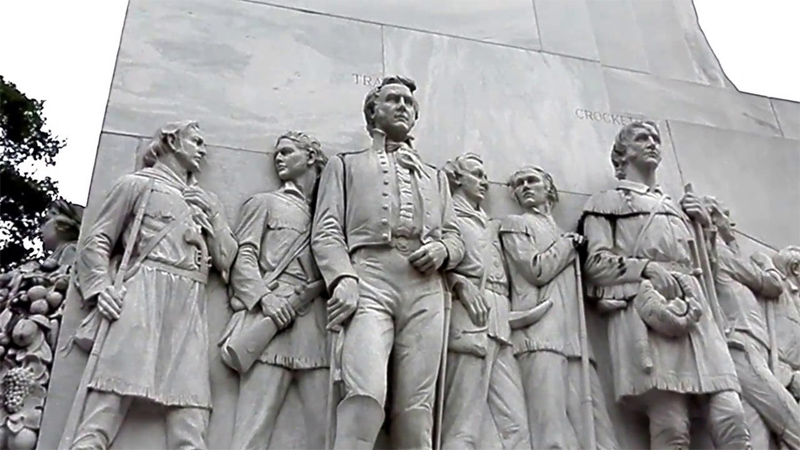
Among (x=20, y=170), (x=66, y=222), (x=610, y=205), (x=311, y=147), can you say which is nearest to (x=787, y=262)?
(x=610, y=205)

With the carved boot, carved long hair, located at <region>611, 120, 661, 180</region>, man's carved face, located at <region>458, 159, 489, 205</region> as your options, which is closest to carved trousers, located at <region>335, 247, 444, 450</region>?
the carved boot

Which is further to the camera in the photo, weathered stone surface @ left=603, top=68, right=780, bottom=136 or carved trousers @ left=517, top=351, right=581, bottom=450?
weathered stone surface @ left=603, top=68, right=780, bottom=136

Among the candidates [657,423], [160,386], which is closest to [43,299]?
[160,386]

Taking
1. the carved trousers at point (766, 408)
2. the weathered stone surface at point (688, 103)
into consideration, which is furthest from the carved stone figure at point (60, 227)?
the carved trousers at point (766, 408)

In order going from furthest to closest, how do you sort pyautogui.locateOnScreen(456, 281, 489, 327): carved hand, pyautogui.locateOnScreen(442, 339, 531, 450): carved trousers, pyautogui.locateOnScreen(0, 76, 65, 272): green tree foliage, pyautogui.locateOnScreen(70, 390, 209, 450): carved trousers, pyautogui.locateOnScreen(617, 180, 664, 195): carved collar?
pyautogui.locateOnScreen(0, 76, 65, 272): green tree foliage, pyautogui.locateOnScreen(617, 180, 664, 195): carved collar, pyautogui.locateOnScreen(456, 281, 489, 327): carved hand, pyautogui.locateOnScreen(442, 339, 531, 450): carved trousers, pyautogui.locateOnScreen(70, 390, 209, 450): carved trousers

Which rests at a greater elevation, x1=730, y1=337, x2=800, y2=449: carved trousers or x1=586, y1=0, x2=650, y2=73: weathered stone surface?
x1=586, y1=0, x2=650, y2=73: weathered stone surface

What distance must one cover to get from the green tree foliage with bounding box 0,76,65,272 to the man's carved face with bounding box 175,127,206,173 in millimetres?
7679

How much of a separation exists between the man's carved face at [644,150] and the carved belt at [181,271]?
386 cm

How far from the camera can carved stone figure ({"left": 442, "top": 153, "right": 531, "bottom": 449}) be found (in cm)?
682

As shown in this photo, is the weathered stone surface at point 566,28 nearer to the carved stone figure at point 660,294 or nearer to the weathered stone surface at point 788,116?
the carved stone figure at point 660,294

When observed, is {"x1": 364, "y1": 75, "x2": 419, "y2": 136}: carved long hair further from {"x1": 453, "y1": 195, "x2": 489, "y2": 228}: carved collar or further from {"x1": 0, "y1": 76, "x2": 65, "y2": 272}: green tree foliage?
{"x1": 0, "y1": 76, "x2": 65, "y2": 272}: green tree foliage

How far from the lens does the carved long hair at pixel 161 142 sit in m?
7.43

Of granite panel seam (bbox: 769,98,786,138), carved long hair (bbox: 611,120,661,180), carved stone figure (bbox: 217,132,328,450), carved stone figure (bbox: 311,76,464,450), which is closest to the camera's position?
carved stone figure (bbox: 311,76,464,450)

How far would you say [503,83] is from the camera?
9180 millimetres
